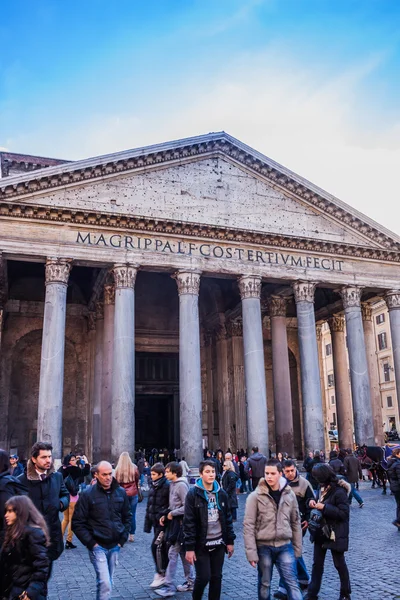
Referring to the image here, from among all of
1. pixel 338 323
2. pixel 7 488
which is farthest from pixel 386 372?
pixel 7 488

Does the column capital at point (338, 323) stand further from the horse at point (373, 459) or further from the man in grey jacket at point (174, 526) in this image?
the man in grey jacket at point (174, 526)

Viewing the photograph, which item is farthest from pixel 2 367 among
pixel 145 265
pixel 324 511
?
pixel 324 511

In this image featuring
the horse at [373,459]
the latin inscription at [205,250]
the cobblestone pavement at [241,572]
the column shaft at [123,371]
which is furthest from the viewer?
the latin inscription at [205,250]

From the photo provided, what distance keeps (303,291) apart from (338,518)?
47.6 feet

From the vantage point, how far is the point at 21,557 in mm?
3248

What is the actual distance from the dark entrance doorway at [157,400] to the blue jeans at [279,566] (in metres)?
19.6

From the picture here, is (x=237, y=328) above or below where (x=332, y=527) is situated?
above

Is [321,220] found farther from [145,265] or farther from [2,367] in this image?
[2,367]

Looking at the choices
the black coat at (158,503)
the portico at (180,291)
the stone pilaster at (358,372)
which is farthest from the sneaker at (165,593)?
the stone pilaster at (358,372)

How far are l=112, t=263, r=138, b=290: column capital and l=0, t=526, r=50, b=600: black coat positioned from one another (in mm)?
13508

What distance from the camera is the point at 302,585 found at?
581 centimetres

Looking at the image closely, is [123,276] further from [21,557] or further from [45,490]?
[21,557]

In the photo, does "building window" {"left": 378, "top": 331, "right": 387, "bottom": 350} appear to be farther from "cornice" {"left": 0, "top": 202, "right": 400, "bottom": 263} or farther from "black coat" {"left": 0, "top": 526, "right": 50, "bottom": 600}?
"black coat" {"left": 0, "top": 526, "right": 50, "bottom": 600}

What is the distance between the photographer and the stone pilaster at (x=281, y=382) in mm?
19844
